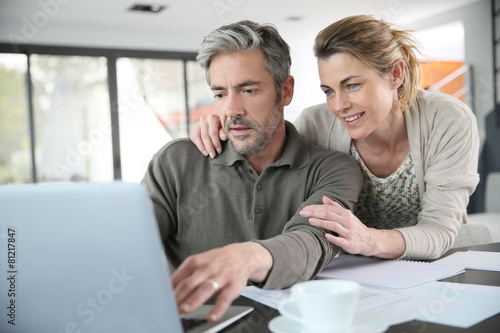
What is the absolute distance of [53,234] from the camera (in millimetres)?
683

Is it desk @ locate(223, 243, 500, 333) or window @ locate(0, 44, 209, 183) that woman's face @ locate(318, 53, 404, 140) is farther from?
window @ locate(0, 44, 209, 183)

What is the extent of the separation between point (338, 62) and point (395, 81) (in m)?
0.24

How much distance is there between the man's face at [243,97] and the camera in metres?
1.62

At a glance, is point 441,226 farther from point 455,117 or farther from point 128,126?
point 128,126

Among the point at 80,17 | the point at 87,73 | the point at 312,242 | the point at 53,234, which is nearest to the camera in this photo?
the point at 53,234

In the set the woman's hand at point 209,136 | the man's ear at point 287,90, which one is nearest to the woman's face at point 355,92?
the man's ear at point 287,90

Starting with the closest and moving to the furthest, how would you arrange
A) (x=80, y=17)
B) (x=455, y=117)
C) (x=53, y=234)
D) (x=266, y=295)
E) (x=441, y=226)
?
1. (x=53, y=234)
2. (x=266, y=295)
3. (x=441, y=226)
4. (x=455, y=117)
5. (x=80, y=17)

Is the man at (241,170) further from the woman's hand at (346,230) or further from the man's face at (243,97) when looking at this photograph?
the woman's hand at (346,230)

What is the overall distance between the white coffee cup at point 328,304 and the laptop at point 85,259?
0.54 feet

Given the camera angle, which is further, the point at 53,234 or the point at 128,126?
the point at 128,126

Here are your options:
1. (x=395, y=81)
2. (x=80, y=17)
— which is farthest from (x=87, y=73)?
(x=395, y=81)

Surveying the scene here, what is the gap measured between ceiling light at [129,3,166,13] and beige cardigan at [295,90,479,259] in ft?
16.6

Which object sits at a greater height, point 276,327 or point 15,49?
point 15,49

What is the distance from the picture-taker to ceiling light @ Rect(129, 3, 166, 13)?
Result: 6.32 meters
